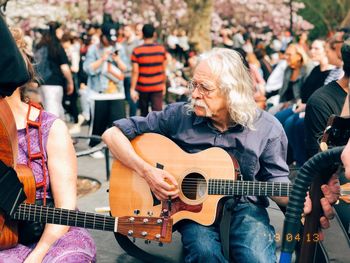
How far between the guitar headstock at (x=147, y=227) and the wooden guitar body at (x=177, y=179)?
20 cm

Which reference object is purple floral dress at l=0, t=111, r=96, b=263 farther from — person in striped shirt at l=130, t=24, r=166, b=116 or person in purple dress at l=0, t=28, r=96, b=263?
person in striped shirt at l=130, t=24, r=166, b=116

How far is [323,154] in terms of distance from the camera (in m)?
1.91

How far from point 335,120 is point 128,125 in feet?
5.12

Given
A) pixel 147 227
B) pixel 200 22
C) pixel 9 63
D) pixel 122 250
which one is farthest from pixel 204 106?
pixel 200 22

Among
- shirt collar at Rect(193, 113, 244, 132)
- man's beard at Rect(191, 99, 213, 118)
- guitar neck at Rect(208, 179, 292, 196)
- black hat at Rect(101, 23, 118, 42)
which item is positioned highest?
man's beard at Rect(191, 99, 213, 118)

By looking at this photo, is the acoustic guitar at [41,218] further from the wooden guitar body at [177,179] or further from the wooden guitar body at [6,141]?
the wooden guitar body at [177,179]

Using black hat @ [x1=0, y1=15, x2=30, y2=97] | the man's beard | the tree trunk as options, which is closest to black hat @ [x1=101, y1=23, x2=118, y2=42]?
the man's beard

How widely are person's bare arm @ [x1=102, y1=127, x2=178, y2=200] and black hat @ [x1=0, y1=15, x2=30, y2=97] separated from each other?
1.44 m

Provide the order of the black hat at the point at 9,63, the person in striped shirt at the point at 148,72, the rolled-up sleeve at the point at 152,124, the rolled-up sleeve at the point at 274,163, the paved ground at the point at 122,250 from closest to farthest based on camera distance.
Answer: the black hat at the point at 9,63, the rolled-up sleeve at the point at 274,163, the rolled-up sleeve at the point at 152,124, the paved ground at the point at 122,250, the person in striped shirt at the point at 148,72

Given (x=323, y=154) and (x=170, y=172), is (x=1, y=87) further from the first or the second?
(x=170, y=172)

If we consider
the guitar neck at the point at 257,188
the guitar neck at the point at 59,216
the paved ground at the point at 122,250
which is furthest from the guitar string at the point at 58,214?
the paved ground at the point at 122,250

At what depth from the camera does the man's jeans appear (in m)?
3.38

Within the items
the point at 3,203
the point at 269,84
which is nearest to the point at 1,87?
the point at 3,203

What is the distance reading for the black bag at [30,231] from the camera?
3227 millimetres
